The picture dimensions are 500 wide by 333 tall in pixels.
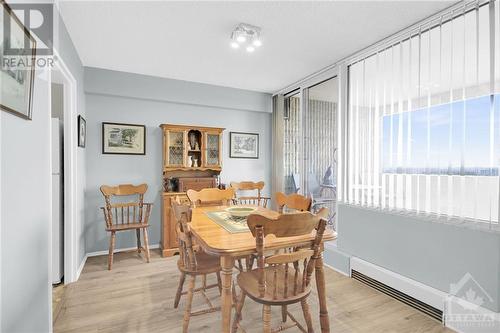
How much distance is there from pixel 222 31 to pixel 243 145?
2.32m

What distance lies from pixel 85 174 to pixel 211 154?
69.2 inches

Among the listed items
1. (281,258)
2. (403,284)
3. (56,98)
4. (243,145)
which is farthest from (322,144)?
(56,98)

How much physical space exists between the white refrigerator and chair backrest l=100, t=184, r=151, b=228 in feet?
1.83

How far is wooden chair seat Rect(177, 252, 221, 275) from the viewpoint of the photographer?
1921 mm

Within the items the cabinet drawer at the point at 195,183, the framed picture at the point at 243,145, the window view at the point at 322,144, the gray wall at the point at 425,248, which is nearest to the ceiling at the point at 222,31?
the window view at the point at 322,144

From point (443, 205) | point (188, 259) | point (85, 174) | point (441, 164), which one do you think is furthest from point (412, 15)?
point (85, 174)

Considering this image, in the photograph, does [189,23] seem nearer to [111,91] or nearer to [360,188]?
[111,91]

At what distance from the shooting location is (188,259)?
1.93 metres

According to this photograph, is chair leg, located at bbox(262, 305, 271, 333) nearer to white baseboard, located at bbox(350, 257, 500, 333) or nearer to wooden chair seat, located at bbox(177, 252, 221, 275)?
wooden chair seat, located at bbox(177, 252, 221, 275)

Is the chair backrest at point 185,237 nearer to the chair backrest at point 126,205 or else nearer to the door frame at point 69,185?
the door frame at point 69,185

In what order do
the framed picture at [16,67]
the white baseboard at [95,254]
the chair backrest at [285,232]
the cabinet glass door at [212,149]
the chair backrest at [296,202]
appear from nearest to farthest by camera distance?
the framed picture at [16,67]
the chair backrest at [285,232]
the chair backrest at [296,202]
the white baseboard at [95,254]
the cabinet glass door at [212,149]

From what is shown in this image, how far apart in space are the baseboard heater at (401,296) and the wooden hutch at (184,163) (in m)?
2.35

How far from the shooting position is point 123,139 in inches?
147

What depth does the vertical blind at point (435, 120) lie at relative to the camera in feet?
6.35
